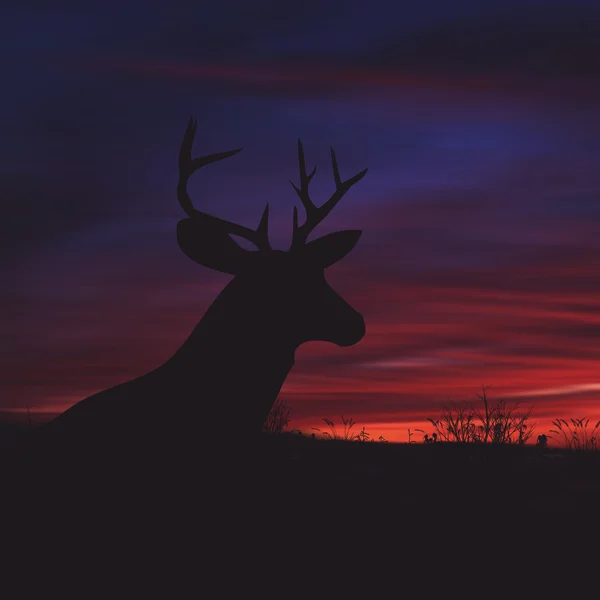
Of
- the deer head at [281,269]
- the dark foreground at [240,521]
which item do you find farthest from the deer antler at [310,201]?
the dark foreground at [240,521]

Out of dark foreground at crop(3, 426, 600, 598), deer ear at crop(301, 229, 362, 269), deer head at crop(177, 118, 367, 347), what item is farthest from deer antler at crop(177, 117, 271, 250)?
dark foreground at crop(3, 426, 600, 598)

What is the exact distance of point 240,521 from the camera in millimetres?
6215

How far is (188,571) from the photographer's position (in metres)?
5.83

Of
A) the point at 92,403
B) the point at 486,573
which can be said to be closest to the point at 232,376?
the point at 92,403

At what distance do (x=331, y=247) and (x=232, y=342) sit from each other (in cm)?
112

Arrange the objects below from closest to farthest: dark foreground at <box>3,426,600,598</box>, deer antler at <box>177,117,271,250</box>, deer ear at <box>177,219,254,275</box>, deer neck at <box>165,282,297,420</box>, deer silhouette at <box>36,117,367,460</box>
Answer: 1. dark foreground at <box>3,426,600,598</box>
2. deer silhouette at <box>36,117,367,460</box>
3. deer neck at <box>165,282,297,420</box>
4. deer ear at <box>177,219,254,275</box>
5. deer antler at <box>177,117,271,250</box>

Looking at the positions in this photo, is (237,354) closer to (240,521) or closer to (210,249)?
(210,249)

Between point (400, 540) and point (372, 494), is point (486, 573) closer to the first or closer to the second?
→ point (400, 540)

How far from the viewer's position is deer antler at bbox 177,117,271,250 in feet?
23.0

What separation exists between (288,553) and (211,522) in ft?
1.74

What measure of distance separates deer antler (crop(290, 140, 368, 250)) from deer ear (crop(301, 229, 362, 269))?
6.3 inches

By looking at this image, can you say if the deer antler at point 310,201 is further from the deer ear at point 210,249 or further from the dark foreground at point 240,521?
the dark foreground at point 240,521

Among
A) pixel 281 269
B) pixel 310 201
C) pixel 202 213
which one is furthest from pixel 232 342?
pixel 310 201

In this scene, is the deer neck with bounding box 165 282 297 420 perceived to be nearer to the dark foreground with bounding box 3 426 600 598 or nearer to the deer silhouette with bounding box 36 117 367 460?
the deer silhouette with bounding box 36 117 367 460
